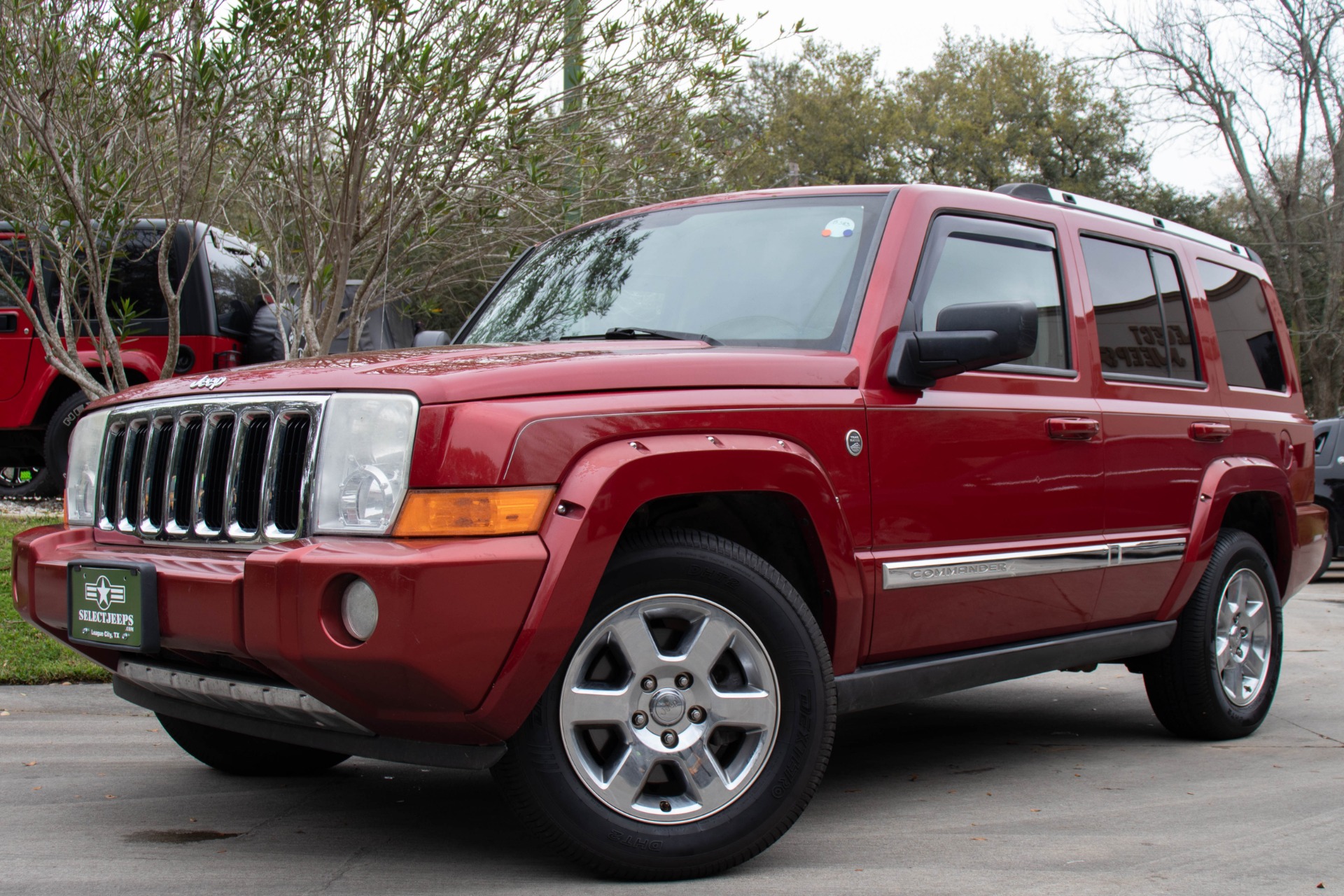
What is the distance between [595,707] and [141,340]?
850 cm

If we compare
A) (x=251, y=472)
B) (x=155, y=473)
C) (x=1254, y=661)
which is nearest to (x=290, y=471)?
(x=251, y=472)

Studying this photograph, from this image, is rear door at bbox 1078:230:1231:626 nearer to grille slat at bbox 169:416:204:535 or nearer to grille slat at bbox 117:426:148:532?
grille slat at bbox 169:416:204:535

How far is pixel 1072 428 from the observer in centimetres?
437

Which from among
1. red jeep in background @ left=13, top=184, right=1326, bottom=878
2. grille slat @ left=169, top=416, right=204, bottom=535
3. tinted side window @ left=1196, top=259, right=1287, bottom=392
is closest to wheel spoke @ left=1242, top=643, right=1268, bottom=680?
red jeep in background @ left=13, top=184, right=1326, bottom=878

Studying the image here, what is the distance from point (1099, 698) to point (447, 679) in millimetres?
4390

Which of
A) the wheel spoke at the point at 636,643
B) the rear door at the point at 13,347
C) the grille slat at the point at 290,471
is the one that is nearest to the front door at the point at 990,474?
the wheel spoke at the point at 636,643

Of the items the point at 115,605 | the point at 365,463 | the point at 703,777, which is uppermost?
the point at 365,463

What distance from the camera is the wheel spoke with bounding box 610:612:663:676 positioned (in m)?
3.21

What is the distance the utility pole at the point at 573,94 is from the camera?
24.0ft

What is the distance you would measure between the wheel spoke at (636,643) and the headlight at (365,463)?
62cm

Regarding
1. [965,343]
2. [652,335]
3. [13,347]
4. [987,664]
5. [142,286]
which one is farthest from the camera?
[13,347]

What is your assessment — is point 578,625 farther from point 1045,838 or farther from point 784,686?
point 1045,838

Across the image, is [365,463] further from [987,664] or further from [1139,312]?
[1139,312]

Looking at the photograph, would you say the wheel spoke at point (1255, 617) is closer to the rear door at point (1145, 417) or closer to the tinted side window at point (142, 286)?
the rear door at point (1145, 417)
